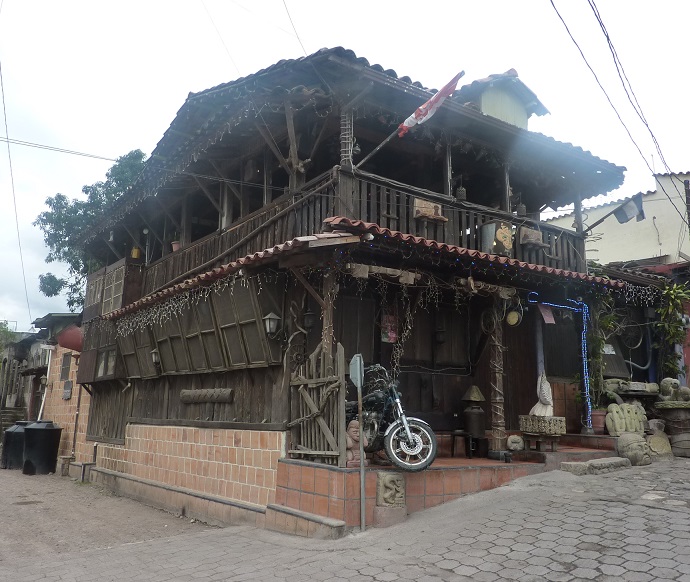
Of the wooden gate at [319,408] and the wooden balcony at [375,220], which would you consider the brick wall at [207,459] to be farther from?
the wooden balcony at [375,220]

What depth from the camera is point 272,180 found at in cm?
1180

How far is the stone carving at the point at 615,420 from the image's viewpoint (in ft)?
34.3

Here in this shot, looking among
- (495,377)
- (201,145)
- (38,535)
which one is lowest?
(38,535)

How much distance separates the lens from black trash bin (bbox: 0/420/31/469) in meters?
18.0

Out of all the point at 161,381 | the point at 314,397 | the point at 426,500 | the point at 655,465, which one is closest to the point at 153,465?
the point at 161,381

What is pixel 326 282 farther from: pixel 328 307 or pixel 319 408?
pixel 319 408

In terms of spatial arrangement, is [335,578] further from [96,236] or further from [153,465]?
[96,236]

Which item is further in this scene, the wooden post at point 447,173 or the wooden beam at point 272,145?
the wooden post at point 447,173

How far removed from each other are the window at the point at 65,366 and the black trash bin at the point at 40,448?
5.53 ft

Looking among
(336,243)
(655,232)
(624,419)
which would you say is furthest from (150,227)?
(655,232)

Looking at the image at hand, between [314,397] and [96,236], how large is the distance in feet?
36.6

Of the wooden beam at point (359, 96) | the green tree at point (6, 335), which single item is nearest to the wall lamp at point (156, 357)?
the wooden beam at point (359, 96)

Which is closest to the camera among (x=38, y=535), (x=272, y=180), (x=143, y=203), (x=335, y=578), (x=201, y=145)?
(x=335, y=578)

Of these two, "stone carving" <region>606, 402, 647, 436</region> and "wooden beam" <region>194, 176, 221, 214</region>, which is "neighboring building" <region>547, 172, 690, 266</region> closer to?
"stone carving" <region>606, 402, 647, 436</region>
